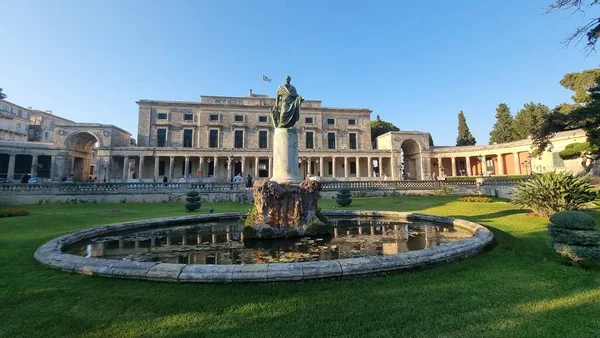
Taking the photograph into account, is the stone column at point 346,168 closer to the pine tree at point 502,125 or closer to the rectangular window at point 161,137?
the rectangular window at point 161,137

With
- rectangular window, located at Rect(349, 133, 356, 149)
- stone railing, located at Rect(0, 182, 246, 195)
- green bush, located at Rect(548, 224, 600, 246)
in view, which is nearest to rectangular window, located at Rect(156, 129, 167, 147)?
stone railing, located at Rect(0, 182, 246, 195)

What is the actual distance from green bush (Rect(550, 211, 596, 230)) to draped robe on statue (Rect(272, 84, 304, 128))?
7.69 meters

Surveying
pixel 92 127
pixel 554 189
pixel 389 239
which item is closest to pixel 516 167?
pixel 554 189

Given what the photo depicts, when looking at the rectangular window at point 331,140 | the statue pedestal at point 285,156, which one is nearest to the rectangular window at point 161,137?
the rectangular window at point 331,140

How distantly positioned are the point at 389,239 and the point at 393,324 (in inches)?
185

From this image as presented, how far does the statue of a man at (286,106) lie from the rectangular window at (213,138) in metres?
39.2

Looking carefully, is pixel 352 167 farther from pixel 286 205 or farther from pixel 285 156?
pixel 286 205

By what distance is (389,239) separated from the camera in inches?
292

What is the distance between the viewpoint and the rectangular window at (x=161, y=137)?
45250mm

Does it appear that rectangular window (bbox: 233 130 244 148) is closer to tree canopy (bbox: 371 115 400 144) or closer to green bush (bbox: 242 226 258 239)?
tree canopy (bbox: 371 115 400 144)

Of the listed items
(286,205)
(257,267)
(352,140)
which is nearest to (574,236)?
(257,267)

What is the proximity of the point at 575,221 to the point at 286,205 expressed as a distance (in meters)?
6.15

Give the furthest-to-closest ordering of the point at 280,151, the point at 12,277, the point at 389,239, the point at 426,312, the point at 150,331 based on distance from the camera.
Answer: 1. the point at 280,151
2. the point at 389,239
3. the point at 12,277
4. the point at 426,312
5. the point at 150,331

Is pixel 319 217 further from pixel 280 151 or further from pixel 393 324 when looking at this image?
pixel 393 324
